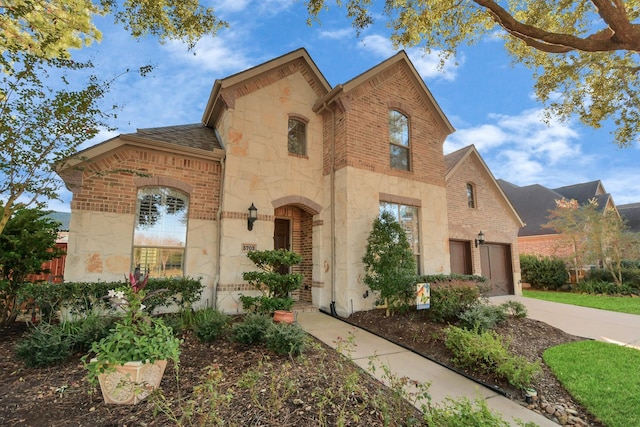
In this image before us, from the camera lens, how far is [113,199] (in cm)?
693

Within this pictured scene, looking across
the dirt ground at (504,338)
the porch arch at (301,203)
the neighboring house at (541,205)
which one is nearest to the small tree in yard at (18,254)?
the porch arch at (301,203)

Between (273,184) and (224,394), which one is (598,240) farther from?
(224,394)

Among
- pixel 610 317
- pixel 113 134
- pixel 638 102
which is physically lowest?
pixel 610 317

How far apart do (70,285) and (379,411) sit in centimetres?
570

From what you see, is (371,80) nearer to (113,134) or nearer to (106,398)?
(113,134)

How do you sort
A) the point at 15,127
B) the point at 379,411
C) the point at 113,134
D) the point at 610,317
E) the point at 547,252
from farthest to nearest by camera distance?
1. the point at 547,252
2. the point at 610,317
3. the point at 113,134
4. the point at 15,127
5. the point at 379,411

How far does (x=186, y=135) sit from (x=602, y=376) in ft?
33.1

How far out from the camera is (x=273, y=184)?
8477mm

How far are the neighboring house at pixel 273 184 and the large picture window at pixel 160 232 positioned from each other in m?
0.02

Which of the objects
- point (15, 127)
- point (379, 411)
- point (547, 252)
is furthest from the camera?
point (547, 252)

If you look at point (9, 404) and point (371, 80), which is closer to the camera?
point (9, 404)

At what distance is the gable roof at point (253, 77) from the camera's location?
811cm

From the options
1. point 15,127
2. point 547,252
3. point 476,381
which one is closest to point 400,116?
point 476,381

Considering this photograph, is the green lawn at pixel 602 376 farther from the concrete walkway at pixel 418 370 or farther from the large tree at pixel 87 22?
the large tree at pixel 87 22
